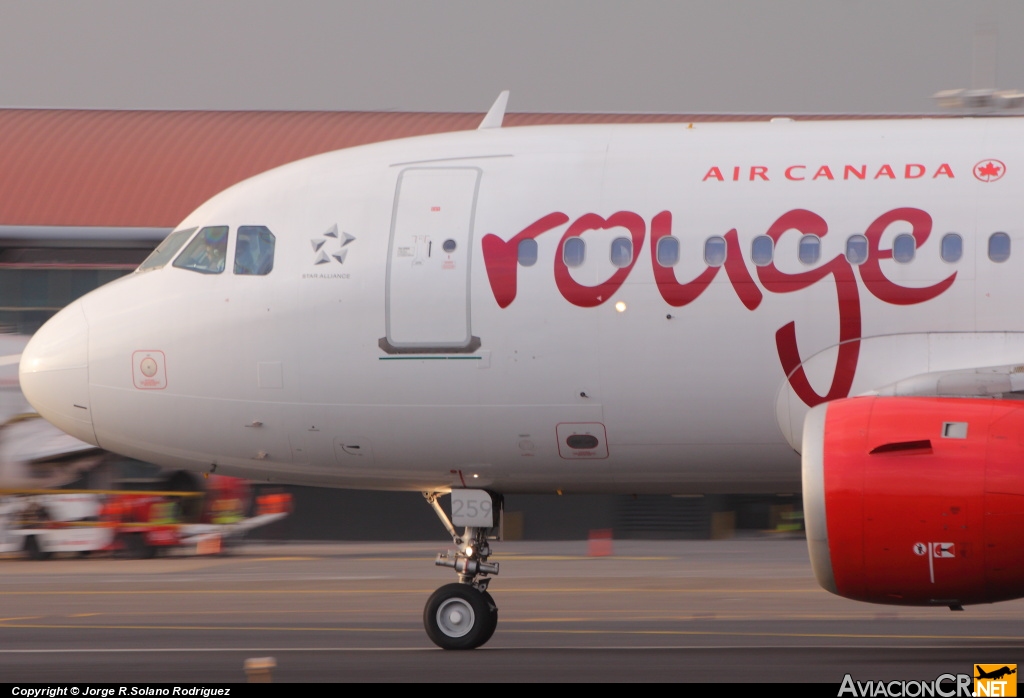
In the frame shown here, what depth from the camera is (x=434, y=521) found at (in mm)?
30906

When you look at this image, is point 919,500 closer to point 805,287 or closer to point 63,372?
point 805,287

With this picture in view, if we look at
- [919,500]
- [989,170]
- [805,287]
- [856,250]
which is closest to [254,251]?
[805,287]

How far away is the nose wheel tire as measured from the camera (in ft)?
37.7

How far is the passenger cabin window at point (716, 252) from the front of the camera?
10398 millimetres

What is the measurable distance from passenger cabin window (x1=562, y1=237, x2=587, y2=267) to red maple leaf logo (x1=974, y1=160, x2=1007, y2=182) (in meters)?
2.92

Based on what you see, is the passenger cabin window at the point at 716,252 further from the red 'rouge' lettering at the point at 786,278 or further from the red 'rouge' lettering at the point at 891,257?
the red 'rouge' lettering at the point at 891,257

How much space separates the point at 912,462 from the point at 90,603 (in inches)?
458

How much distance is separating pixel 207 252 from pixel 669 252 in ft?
12.7

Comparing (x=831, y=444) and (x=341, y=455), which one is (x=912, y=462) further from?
(x=341, y=455)

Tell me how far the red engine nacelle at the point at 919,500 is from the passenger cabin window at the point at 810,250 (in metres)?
1.24

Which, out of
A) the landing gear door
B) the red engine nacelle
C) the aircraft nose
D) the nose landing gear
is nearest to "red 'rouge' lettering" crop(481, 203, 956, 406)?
the landing gear door

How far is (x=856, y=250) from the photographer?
1017 cm

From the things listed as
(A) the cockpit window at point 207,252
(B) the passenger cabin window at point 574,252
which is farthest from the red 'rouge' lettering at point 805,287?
(A) the cockpit window at point 207,252

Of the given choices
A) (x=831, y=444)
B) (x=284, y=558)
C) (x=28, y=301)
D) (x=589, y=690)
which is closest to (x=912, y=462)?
(x=831, y=444)
